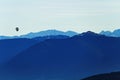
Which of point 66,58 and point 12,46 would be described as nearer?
point 66,58

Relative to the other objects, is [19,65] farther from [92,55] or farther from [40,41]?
[92,55]

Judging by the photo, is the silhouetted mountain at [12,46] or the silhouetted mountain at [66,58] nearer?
the silhouetted mountain at [66,58]

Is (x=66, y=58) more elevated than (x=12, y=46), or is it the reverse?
(x=12, y=46)

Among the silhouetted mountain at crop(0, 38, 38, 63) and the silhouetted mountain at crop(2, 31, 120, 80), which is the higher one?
the silhouetted mountain at crop(0, 38, 38, 63)

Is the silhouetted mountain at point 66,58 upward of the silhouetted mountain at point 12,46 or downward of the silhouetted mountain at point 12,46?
downward

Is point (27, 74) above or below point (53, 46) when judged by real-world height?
below

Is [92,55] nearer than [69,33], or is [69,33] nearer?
[92,55]

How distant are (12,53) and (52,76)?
17.6m

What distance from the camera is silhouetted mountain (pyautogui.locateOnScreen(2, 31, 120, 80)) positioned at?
381ft

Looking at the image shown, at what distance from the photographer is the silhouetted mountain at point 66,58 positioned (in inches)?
Answer: 4576

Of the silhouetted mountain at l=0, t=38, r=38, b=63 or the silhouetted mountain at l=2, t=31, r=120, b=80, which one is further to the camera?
the silhouetted mountain at l=0, t=38, r=38, b=63

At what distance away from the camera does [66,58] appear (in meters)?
119

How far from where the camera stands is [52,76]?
382ft

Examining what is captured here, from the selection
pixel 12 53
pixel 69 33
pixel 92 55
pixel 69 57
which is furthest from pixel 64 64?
pixel 69 33
